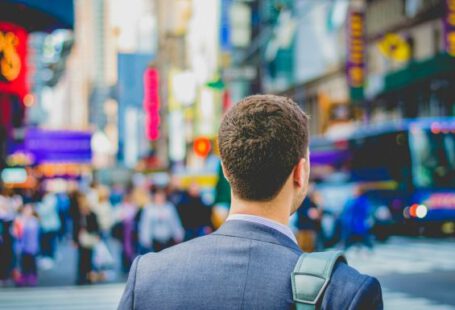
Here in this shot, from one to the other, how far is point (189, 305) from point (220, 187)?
1173 centimetres

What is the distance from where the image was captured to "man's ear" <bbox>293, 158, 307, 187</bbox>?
2.32m

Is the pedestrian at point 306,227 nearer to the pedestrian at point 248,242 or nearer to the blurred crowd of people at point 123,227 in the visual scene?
the blurred crowd of people at point 123,227

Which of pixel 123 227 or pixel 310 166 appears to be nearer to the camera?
pixel 310 166

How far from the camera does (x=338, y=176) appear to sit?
1160 inches

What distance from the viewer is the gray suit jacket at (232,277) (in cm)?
207

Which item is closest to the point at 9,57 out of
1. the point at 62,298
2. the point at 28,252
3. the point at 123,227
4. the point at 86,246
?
the point at 86,246

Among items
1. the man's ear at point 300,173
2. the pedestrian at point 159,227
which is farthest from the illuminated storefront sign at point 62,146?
the man's ear at point 300,173

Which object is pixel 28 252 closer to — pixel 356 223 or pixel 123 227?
pixel 123 227

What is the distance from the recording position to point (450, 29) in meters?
26.2

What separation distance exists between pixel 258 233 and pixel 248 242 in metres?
0.05

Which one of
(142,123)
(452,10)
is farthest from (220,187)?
(142,123)

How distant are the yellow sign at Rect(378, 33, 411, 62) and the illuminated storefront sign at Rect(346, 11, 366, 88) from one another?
1.96 meters

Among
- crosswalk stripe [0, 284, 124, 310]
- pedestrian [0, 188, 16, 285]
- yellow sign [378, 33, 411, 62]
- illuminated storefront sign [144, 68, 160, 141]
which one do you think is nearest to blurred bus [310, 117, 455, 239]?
pedestrian [0, 188, 16, 285]

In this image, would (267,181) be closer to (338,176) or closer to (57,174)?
(338,176)
